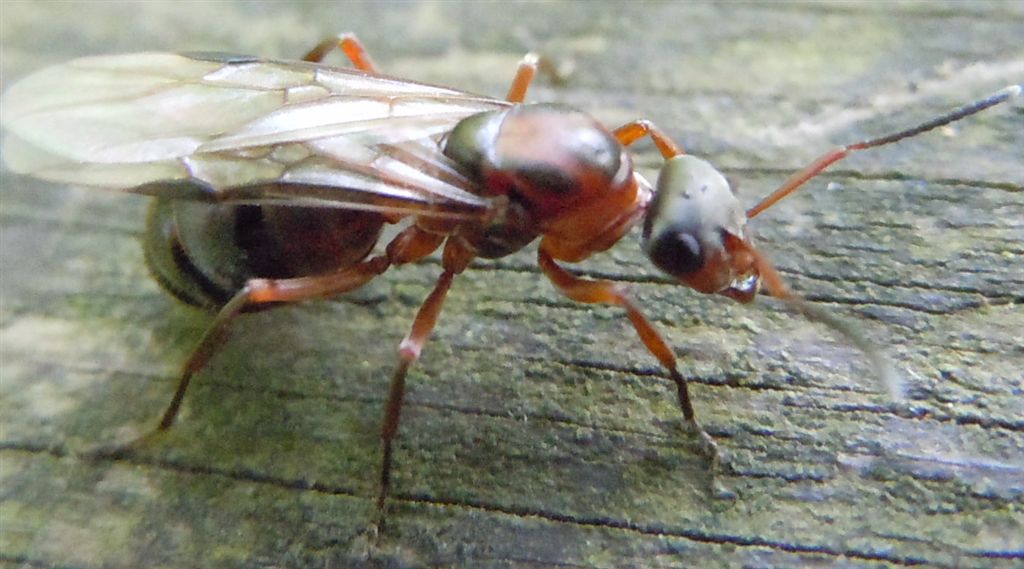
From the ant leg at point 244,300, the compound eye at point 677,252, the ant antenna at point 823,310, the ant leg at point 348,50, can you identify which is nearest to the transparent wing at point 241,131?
the ant leg at point 244,300

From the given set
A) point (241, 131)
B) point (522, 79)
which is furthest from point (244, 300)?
point (522, 79)

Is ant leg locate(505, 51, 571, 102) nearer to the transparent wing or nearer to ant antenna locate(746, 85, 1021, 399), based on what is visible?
the transparent wing

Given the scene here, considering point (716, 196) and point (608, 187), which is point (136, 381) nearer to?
point (608, 187)

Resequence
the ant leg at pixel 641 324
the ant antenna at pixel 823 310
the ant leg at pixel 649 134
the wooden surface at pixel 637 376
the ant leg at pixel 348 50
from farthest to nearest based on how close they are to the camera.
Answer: the ant leg at pixel 348 50 → the ant leg at pixel 649 134 → the ant leg at pixel 641 324 → the wooden surface at pixel 637 376 → the ant antenna at pixel 823 310

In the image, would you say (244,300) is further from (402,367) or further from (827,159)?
(827,159)

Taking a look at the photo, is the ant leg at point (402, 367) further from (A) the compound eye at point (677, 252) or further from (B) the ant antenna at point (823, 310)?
(B) the ant antenna at point (823, 310)

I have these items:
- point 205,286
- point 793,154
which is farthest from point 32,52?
point 793,154
